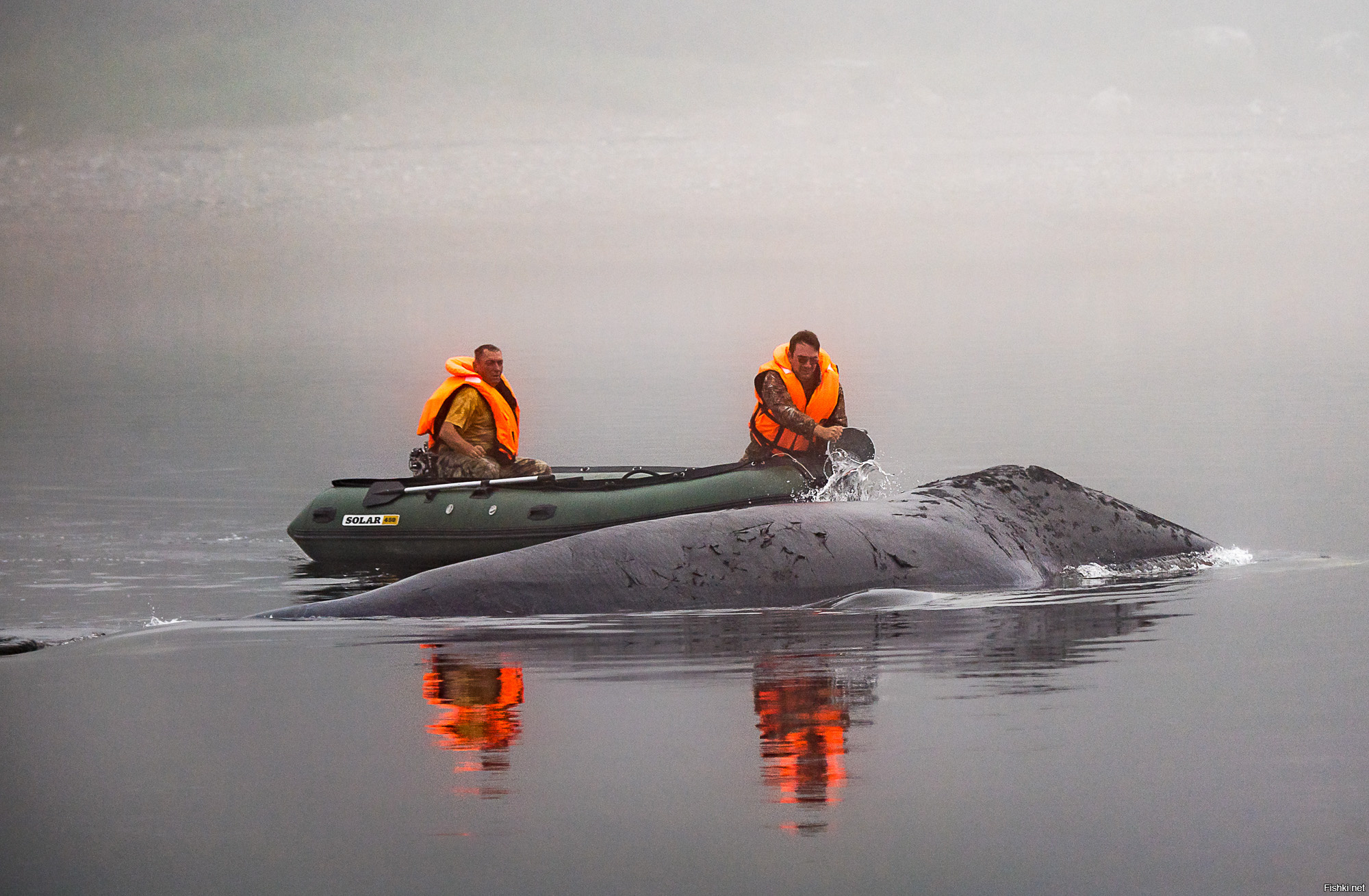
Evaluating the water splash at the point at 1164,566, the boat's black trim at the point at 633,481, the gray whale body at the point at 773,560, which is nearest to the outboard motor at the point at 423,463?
the boat's black trim at the point at 633,481

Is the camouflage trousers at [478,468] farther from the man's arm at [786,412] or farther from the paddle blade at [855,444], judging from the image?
the paddle blade at [855,444]

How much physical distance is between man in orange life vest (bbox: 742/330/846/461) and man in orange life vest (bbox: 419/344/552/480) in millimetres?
2254

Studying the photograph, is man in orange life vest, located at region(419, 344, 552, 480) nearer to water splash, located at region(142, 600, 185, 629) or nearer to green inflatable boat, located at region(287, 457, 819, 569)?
green inflatable boat, located at region(287, 457, 819, 569)

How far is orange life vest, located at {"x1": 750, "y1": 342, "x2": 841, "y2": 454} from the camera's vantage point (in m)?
15.4

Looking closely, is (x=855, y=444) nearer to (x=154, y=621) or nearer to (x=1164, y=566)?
(x=1164, y=566)

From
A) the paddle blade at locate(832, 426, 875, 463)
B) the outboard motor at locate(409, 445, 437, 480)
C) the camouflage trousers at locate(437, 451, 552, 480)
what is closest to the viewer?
the paddle blade at locate(832, 426, 875, 463)

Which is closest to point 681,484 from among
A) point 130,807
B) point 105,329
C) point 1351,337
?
point 130,807

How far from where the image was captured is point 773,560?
36.3ft

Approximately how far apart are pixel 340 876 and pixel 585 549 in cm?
584

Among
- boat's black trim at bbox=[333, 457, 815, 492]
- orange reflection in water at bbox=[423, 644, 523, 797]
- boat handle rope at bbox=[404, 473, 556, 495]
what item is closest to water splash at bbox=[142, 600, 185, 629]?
orange reflection in water at bbox=[423, 644, 523, 797]

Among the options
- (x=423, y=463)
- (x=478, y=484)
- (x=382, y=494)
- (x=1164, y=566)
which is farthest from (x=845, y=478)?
(x=382, y=494)

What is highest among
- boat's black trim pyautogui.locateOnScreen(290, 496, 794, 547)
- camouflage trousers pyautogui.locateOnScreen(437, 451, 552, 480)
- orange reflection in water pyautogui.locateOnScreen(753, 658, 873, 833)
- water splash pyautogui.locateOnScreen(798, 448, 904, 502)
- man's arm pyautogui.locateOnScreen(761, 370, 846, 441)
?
man's arm pyautogui.locateOnScreen(761, 370, 846, 441)

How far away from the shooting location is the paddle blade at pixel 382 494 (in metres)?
15.9

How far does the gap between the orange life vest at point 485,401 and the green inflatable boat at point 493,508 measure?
0.64 metres
